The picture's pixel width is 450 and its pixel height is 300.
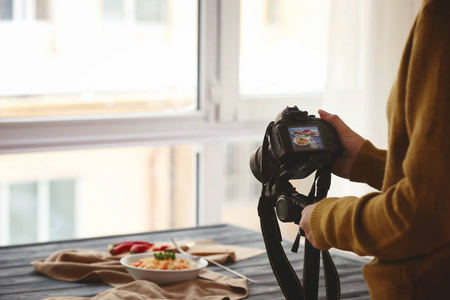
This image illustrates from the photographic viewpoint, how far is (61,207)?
3.13 m

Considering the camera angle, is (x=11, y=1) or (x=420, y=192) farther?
(x=11, y=1)

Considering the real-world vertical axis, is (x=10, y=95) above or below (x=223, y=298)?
above

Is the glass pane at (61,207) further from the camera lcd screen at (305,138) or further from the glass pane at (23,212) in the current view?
the camera lcd screen at (305,138)

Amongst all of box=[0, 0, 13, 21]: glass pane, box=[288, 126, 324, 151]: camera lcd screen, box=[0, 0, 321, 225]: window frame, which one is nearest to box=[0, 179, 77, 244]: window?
box=[0, 0, 321, 225]: window frame

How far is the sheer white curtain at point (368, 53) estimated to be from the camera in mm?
2859

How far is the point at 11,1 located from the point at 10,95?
1.19 feet

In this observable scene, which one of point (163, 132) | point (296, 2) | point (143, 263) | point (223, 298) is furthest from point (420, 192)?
point (296, 2)

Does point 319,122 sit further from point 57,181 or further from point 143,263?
point 57,181

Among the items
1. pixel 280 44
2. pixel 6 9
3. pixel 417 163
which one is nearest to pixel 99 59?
pixel 6 9

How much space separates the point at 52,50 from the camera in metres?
2.88

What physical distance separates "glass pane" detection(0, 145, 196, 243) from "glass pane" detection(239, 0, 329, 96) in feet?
1.49

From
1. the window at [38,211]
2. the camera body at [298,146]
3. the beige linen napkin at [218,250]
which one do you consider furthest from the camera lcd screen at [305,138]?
the window at [38,211]

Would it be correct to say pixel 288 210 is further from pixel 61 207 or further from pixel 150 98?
pixel 61 207

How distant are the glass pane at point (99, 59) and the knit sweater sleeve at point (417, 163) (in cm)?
199
